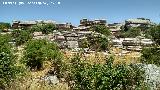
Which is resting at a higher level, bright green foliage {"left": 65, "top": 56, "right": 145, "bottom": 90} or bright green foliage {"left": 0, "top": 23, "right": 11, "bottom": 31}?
bright green foliage {"left": 65, "top": 56, "right": 145, "bottom": 90}

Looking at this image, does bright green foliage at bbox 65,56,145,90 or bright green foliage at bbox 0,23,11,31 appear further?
bright green foliage at bbox 0,23,11,31

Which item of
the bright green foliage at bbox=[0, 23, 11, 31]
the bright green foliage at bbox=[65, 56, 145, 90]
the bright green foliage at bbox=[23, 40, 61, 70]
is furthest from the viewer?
the bright green foliage at bbox=[0, 23, 11, 31]

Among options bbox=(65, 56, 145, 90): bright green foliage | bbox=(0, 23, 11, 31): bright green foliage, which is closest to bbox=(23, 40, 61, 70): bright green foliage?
bbox=(65, 56, 145, 90): bright green foliage

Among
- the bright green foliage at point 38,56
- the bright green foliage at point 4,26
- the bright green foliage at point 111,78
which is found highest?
the bright green foliage at point 111,78

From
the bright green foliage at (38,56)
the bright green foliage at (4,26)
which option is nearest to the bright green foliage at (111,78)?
the bright green foliage at (38,56)

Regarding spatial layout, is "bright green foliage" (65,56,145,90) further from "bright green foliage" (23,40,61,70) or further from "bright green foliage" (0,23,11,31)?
"bright green foliage" (0,23,11,31)

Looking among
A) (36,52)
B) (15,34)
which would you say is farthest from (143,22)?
(36,52)

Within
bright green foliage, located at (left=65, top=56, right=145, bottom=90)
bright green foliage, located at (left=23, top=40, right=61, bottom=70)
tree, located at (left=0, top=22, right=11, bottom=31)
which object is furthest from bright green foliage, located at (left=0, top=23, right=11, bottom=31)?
bright green foliage, located at (left=65, top=56, right=145, bottom=90)

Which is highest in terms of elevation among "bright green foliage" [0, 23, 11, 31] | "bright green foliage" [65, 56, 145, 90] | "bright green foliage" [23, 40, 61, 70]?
"bright green foliage" [65, 56, 145, 90]

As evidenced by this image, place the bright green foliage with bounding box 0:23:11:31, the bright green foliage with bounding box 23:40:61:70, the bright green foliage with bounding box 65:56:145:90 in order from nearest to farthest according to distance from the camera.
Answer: the bright green foliage with bounding box 65:56:145:90 < the bright green foliage with bounding box 23:40:61:70 < the bright green foliage with bounding box 0:23:11:31

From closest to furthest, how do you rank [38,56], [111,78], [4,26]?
[111,78], [38,56], [4,26]

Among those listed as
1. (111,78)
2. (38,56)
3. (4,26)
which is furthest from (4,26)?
(111,78)

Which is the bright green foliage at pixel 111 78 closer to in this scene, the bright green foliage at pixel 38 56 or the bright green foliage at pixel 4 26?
the bright green foliage at pixel 38 56

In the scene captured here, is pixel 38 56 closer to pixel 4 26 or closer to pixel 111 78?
pixel 111 78
